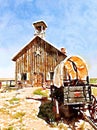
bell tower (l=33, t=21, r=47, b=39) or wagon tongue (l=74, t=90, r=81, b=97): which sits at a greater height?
bell tower (l=33, t=21, r=47, b=39)

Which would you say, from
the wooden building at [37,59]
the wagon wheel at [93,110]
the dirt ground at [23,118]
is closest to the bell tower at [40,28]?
the wooden building at [37,59]

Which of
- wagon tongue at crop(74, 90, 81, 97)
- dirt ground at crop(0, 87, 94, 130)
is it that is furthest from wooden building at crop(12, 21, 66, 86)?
wagon tongue at crop(74, 90, 81, 97)

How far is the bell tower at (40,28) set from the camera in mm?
36469

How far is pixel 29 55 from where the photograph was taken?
1437 inches

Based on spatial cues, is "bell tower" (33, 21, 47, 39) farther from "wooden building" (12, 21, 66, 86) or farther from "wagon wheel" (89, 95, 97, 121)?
"wagon wheel" (89, 95, 97, 121)

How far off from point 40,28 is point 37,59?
16.4 ft

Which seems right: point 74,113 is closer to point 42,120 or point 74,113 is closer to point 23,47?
point 42,120

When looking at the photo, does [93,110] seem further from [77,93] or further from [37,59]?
[37,59]

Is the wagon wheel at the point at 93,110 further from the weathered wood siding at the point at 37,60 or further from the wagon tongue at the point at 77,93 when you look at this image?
the weathered wood siding at the point at 37,60

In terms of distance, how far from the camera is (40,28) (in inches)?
1457

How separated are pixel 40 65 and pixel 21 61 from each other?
3.09 m

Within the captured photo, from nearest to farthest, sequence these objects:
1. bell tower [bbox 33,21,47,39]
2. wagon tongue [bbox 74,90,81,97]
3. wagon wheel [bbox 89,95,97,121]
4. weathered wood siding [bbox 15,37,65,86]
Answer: wagon tongue [bbox 74,90,81,97] < wagon wheel [bbox 89,95,97,121] < weathered wood siding [bbox 15,37,65,86] < bell tower [bbox 33,21,47,39]

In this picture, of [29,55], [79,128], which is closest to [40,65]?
[29,55]

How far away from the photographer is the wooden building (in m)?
35.4
